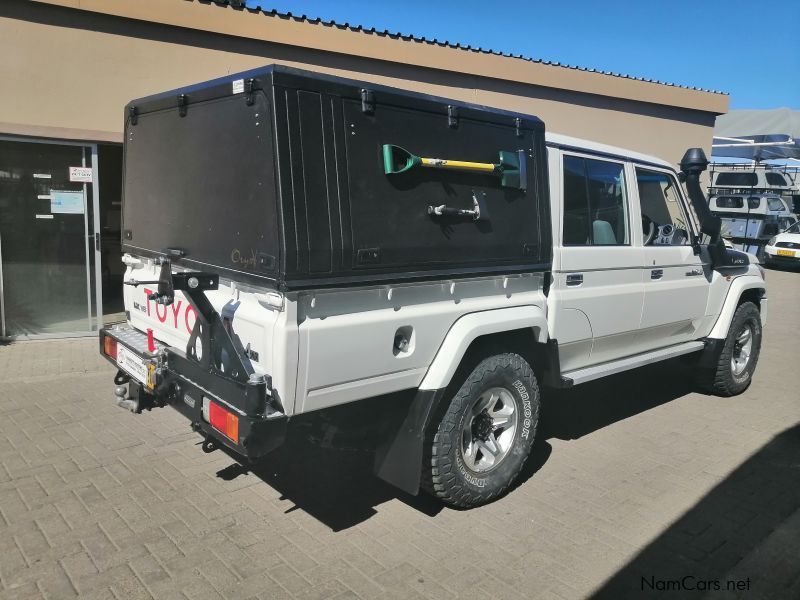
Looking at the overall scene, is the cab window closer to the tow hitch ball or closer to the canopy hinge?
the canopy hinge

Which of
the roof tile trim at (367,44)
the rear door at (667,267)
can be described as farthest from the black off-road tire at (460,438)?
the roof tile trim at (367,44)

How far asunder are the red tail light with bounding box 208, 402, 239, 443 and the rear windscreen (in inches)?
26.0

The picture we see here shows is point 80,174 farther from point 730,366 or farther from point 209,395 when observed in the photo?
point 730,366

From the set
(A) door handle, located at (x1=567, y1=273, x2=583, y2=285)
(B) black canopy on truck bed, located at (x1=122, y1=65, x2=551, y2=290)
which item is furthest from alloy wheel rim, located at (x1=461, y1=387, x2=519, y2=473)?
(A) door handle, located at (x1=567, y1=273, x2=583, y2=285)

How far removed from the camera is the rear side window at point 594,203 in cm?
420

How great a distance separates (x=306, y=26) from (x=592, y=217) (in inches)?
228

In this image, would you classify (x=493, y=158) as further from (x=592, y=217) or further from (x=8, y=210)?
(x=8, y=210)

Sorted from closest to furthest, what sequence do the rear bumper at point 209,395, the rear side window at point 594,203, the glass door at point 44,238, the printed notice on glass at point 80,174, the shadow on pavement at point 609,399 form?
the rear bumper at point 209,395 → the rear side window at point 594,203 → the shadow on pavement at point 609,399 → the glass door at point 44,238 → the printed notice on glass at point 80,174

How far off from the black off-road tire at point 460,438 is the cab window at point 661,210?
1.86 metres

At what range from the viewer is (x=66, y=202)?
7.34 meters

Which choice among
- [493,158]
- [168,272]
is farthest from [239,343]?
[493,158]

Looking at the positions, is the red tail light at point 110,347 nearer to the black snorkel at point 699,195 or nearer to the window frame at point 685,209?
the window frame at point 685,209

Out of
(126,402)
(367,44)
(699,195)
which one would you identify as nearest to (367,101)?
(126,402)

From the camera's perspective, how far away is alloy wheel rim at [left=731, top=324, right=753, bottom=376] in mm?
6180
